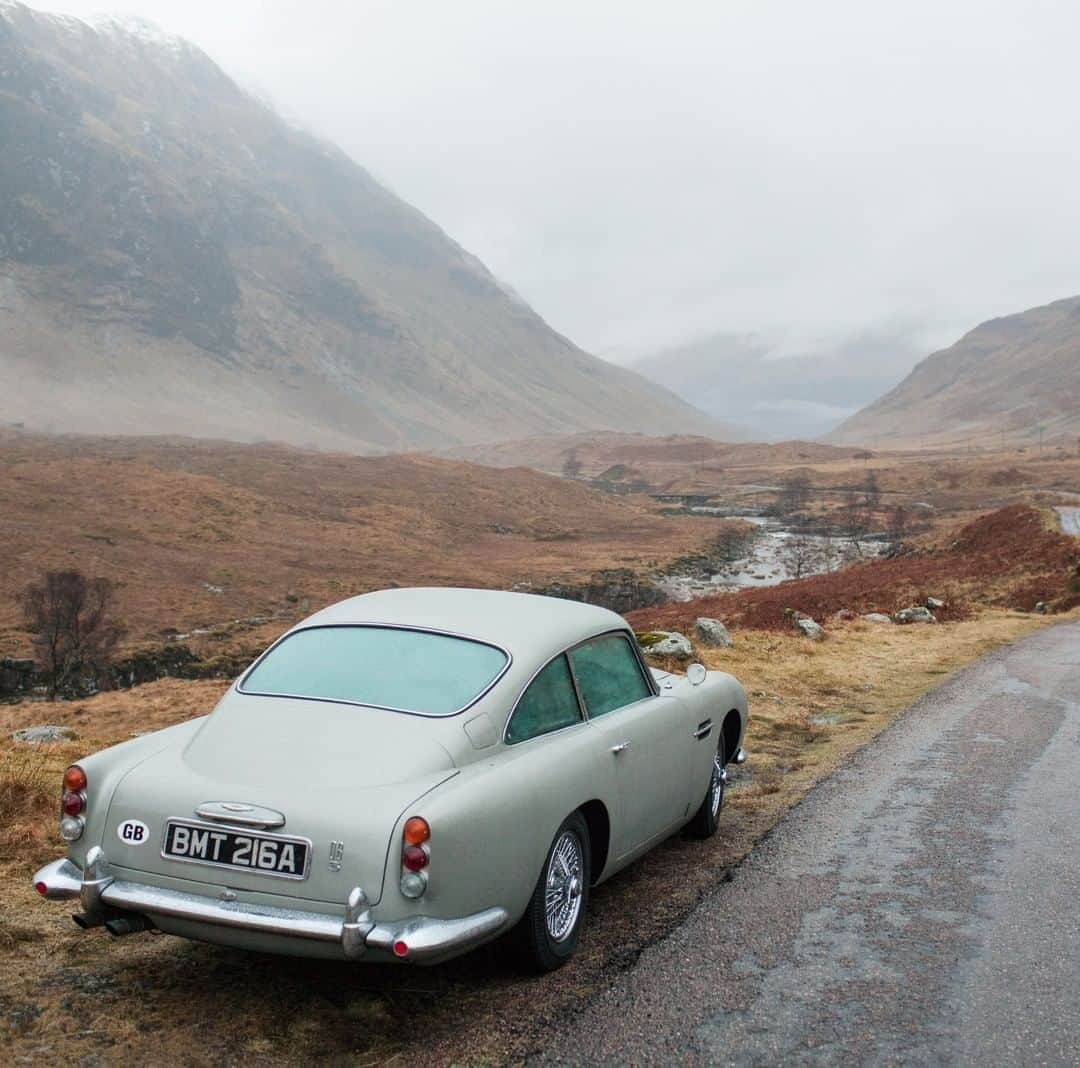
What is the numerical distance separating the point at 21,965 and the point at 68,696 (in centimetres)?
2527

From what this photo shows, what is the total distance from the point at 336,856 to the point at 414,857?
1.04 ft

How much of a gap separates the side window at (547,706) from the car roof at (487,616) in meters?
0.13

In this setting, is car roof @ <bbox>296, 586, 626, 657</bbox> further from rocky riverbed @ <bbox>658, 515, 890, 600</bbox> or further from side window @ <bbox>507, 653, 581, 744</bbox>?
rocky riverbed @ <bbox>658, 515, 890, 600</bbox>

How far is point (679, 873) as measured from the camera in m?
6.67

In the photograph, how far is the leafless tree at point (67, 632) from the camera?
31.1 metres

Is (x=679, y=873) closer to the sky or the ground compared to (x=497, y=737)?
closer to the ground

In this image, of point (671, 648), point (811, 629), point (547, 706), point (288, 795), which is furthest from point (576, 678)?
point (811, 629)

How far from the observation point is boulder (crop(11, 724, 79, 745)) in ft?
38.5

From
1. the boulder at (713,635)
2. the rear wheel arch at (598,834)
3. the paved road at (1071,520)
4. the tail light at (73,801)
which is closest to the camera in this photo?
the tail light at (73,801)

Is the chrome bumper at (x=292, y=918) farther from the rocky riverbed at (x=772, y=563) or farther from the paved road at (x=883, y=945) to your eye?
the rocky riverbed at (x=772, y=563)

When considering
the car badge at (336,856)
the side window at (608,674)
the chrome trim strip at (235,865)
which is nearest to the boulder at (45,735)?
the side window at (608,674)

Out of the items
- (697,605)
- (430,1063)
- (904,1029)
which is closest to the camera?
(430,1063)

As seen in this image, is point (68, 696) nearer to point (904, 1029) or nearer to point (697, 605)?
point (697, 605)

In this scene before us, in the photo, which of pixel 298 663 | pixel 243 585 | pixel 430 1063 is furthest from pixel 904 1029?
pixel 243 585
